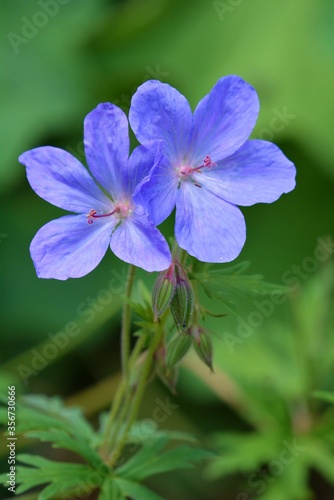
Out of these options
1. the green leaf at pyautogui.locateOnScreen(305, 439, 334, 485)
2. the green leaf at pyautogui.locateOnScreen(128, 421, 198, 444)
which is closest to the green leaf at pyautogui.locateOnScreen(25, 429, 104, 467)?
the green leaf at pyautogui.locateOnScreen(128, 421, 198, 444)

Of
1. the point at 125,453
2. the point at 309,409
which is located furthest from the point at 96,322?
the point at 309,409

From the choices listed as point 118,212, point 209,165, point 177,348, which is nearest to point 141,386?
point 177,348

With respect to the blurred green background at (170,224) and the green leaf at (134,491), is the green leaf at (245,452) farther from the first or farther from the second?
the green leaf at (134,491)

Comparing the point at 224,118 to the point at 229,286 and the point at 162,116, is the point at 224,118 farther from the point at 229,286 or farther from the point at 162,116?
the point at 229,286

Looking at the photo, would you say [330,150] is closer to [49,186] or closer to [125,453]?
[125,453]

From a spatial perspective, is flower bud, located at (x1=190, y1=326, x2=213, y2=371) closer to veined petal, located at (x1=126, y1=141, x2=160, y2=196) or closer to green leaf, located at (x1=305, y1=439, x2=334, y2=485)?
veined petal, located at (x1=126, y1=141, x2=160, y2=196)
